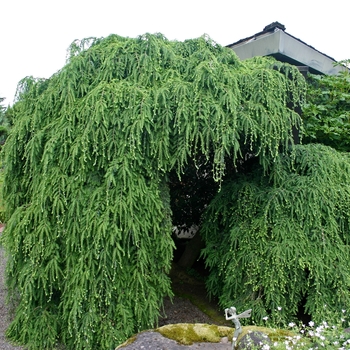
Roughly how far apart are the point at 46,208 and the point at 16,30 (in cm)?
611

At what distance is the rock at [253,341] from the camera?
7.36 ft

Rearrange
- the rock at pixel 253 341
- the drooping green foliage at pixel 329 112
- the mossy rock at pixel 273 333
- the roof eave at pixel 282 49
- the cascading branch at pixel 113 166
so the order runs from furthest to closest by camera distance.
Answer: the roof eave at pixel 282 49, the drooping green foliage at pixel 329 112, the cascading branch at pixel 113 166, the mossy rock at pixel 273 333, the rock at pixel 253 341

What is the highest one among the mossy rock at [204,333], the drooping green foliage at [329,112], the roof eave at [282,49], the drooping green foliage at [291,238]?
the roof eave at [282,49]

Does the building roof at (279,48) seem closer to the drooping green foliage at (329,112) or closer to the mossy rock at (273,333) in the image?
the drooping green foliage at (329,112)

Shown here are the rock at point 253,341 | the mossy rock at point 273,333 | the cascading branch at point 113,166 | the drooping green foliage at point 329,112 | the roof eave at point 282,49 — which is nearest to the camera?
the rock at point 253,341

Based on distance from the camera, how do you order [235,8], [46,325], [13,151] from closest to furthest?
[46,325]
[13,151]
[235,8]

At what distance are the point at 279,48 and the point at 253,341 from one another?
5.46 meters

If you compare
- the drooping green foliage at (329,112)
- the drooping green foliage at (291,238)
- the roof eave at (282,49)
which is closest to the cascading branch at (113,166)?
the drooping green foliage at (291,238)

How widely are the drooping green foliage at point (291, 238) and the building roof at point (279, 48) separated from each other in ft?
9.68

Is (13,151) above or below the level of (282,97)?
below

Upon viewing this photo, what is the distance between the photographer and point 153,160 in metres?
3.20

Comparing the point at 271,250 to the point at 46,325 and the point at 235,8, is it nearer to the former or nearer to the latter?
the point at 46,325

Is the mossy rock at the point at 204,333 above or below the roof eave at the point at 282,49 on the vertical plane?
below

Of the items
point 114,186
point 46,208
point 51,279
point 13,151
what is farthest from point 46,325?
point 13,151
